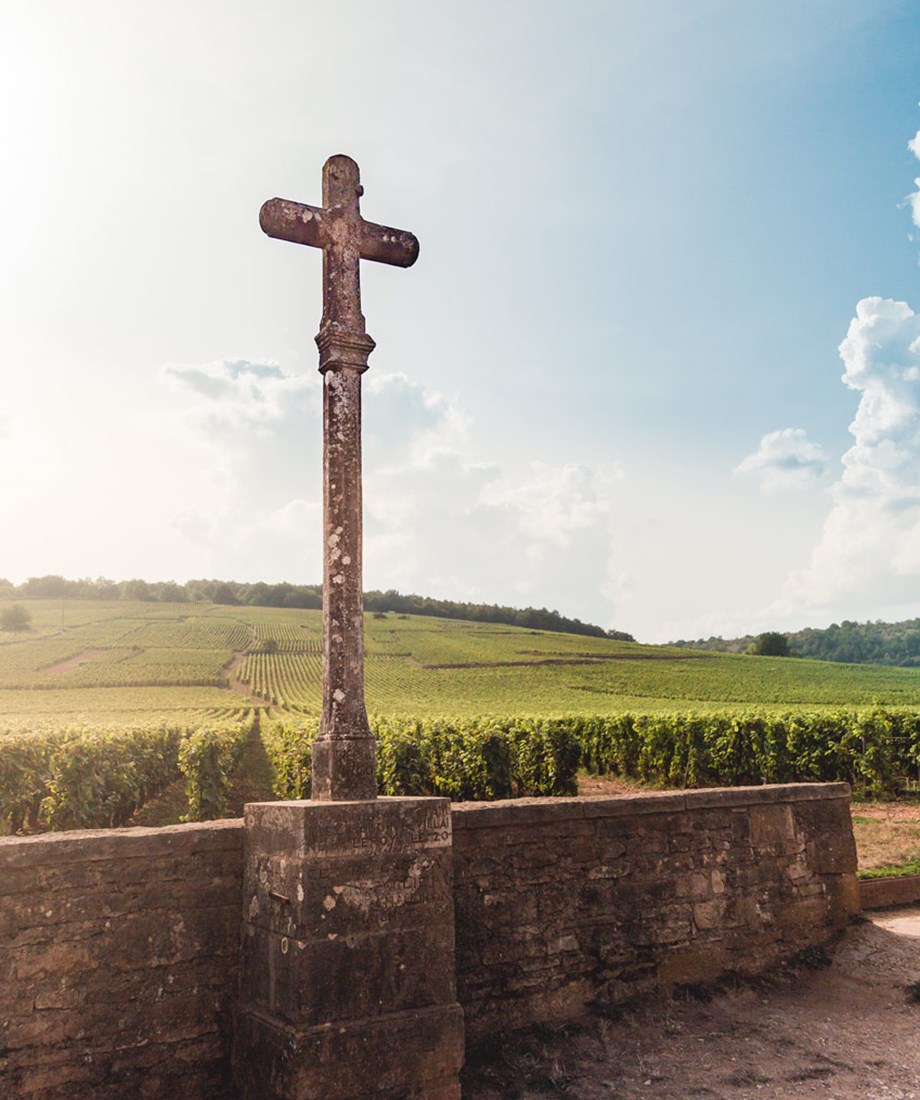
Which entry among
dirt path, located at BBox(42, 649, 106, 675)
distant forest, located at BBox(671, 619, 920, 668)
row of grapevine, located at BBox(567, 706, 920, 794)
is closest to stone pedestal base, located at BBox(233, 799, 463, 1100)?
row of grapevine, located at BBox(567, 706, 920, 794)

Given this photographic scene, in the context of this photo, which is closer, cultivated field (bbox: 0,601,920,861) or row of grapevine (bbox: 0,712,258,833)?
row of grapevine (bbox: 0,712,258,833)

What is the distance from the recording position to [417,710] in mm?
36312

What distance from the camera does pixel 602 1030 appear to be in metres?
5.83

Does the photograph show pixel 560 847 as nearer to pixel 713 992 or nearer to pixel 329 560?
pixel 713 992

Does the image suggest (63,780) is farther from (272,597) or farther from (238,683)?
(272,597)

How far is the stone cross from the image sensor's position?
16.3 feet

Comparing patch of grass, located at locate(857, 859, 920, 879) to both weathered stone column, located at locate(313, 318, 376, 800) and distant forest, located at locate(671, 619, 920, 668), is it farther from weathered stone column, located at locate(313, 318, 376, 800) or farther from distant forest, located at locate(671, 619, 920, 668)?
distant forest, located at locate(671, 619, 920, 668)

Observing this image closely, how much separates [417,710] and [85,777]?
23.1 metres

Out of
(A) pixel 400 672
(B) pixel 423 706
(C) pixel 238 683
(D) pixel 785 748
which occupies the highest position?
(A) pixel 400 672

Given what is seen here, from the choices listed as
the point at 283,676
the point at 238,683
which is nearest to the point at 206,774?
the point at 238,683

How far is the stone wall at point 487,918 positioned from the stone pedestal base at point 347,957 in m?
0.33

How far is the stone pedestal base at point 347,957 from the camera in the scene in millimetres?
4332

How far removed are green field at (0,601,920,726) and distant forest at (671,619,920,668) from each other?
13.6m


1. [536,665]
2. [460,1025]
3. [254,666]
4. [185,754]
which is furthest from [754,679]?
[460,1025]
